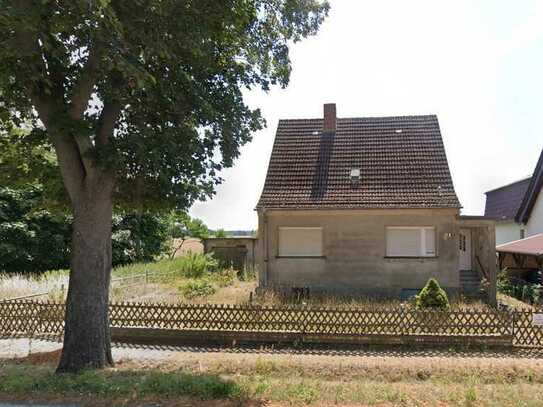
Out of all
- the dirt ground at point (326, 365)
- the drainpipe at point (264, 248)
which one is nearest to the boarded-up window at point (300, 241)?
the drainpipe at point (264, 248)

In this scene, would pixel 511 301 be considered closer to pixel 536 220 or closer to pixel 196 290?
pixel 536 220

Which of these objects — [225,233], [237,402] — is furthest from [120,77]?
[225,233]

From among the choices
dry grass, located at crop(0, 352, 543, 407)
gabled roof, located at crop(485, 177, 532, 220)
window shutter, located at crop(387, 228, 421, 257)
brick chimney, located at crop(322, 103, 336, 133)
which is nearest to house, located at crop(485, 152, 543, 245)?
gabled roof, located at crop(485, 177, 532, 220)

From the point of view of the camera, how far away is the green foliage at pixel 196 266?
22.9 m

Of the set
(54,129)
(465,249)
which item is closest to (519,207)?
(465,249)

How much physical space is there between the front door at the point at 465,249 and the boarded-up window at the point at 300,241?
255 inches

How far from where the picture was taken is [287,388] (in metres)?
6.45

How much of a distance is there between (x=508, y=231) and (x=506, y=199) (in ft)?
8.12

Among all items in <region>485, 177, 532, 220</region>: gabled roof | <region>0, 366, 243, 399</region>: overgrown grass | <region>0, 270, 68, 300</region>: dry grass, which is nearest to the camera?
<region>0, 366, 243, 399</region>: overgrown grass

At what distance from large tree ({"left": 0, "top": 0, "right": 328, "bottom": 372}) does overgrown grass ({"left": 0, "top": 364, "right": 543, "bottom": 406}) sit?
103 cm

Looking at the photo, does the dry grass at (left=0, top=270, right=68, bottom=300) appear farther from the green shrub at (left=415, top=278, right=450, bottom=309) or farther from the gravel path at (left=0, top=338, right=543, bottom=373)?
the green shrub at (left=415, top=278, right=450, bottom=309)

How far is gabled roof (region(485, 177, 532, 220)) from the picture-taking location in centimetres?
2670

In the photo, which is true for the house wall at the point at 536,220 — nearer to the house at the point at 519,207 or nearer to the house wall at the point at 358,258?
the house at the point at 519,207

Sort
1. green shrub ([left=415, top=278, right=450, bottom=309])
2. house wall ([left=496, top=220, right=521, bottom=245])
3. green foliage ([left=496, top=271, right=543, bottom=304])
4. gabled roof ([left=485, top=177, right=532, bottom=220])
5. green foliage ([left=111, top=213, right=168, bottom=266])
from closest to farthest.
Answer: green shrub ([left=415, top=278, right=450, bottom=309]), green foliage ([left=496, top=271, right=543, bottom=304]), house wall ([left=496, top=220, right=521, bottom=245]), gabled roof ([left=485, top=177, right=532, bottom=220]), green foliage ([left=111, top=213, right=168, bottom=266])
